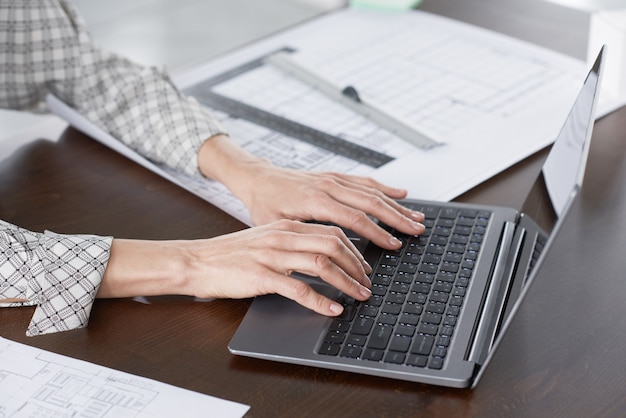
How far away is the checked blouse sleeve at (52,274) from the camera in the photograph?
3.33 feet

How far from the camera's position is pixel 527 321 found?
1.00 m

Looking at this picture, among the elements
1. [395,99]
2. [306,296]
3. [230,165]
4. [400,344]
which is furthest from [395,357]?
[395,99]

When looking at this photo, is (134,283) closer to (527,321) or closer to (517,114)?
(527,321)

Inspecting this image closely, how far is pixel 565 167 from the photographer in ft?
3.13

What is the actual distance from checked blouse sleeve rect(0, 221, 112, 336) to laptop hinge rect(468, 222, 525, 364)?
0.46 m

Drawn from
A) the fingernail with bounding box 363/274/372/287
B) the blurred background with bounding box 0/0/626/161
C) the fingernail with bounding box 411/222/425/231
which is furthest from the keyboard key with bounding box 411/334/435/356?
the blurred background with bounding box 0/0/626/161

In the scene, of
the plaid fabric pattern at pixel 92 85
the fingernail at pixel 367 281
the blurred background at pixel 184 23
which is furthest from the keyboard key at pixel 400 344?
the blurred background at pixel 184 23

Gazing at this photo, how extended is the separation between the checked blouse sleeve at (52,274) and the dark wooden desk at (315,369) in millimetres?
20

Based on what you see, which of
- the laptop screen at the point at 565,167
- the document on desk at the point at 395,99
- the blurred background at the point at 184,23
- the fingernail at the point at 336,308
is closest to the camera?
the laptop screen at the point at 565,167

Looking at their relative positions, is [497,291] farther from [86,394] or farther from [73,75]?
[73,75]

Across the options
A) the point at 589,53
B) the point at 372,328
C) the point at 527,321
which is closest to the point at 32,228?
the point at 372,328

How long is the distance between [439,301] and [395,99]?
0.63m

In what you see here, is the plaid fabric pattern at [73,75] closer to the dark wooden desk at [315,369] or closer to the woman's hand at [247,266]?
the dark wooden desk at [315,369]

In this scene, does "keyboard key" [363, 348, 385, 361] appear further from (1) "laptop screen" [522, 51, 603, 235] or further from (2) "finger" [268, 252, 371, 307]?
(1) "laptop screen" [522, 51, 603, 235]
